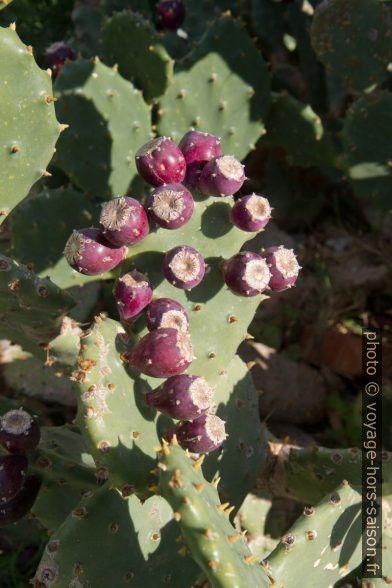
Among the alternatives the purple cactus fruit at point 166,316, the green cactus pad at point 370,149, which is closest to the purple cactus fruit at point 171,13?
the green cactus pad at point 370,149

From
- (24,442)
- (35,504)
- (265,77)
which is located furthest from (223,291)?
(265,77)

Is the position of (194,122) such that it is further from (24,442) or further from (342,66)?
(24,442)

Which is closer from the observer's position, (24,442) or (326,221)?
(24,442)

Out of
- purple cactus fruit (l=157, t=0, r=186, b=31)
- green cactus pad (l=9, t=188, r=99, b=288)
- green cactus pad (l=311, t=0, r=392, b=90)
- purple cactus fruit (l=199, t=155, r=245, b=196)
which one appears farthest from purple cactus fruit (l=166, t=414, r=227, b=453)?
purple cactus fruit (l=157, t=0, r=186, b=31)

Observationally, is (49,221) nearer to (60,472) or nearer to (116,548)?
(60,472)

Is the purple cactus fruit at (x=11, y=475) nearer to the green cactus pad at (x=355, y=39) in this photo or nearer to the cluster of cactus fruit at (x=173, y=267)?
the cluster of cactus fruit at (x=173, y=267)
